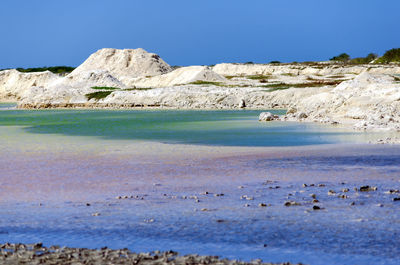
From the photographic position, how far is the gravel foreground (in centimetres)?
677

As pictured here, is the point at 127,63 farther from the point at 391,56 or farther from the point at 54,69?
the point at 391,56

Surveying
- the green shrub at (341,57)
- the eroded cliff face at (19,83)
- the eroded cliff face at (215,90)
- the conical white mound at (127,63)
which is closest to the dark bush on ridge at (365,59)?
the green shrub at (341,57)

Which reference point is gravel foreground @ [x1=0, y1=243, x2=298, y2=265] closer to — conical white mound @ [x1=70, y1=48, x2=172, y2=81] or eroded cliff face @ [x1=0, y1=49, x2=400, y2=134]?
eroded cliff face @ [x1=0, y1=49, x2=400, y2=134]

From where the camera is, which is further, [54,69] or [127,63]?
[54,69]

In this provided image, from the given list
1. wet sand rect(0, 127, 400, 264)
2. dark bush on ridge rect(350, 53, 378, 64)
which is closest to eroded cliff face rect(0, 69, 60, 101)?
dark bush on ridge rect(350, 53, 378, 64)

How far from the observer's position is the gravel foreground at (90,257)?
677 cm

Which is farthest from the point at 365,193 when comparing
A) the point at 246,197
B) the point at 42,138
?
the point at 42,138

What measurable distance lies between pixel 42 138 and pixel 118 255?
58.0ft

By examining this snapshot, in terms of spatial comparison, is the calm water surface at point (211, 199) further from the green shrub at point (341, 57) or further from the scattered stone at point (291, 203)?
the green shrub at point (341, 57)

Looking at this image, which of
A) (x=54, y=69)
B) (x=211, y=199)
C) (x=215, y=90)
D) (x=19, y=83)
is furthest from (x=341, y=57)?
(x=211, y=199)

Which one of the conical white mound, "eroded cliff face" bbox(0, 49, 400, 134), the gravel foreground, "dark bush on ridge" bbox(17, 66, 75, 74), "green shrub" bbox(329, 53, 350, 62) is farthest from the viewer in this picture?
"green shrub" bbox(329, 53, 350, 62)

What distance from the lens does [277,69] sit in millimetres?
131750

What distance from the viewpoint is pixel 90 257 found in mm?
6969

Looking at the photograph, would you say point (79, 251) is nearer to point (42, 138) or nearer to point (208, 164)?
point (208, 164)
